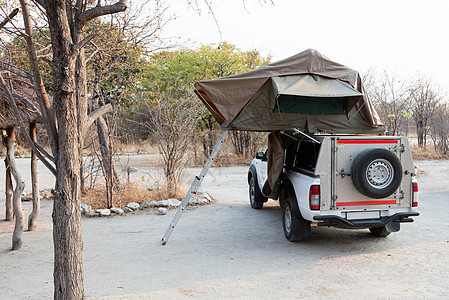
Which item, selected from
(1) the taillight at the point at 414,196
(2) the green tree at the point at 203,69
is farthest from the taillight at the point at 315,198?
(2) the green tree at the point at 203,69

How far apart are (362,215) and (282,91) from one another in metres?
2.37

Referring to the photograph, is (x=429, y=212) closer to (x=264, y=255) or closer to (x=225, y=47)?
(x=264, y=255)

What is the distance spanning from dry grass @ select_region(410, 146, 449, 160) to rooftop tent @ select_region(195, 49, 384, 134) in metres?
18.2

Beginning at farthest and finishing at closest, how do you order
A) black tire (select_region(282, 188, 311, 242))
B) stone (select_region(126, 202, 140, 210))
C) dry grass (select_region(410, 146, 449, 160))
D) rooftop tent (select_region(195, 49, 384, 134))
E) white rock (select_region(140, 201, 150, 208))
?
1. dry grass (select_region(410, 146, 449, 160))
2. white rock (select_region(140, 201, 150, 208))
3. stone (select_region(126, 202, 140, 210))
4. rooftop tent (select_region(195, 49, 384, 134))
5. black tire (select_region(282, 188, 311, 242))

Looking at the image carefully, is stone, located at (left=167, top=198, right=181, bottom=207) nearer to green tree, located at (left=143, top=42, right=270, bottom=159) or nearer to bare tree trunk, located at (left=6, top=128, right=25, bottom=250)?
bare tree trunk, located at (left=6, top=128, right=25, bottom=250)

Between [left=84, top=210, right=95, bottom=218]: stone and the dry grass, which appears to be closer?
[left=84, top=210, right=95, bottom=218]: stone

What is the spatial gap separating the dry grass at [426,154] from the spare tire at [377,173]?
1898 cm

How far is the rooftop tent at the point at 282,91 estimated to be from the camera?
650 centimetres

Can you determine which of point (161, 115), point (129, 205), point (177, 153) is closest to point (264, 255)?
point (129, 205)

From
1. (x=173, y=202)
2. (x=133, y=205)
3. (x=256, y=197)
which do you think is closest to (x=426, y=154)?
(x=256, y=197)

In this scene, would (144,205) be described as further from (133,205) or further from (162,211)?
(162,211)

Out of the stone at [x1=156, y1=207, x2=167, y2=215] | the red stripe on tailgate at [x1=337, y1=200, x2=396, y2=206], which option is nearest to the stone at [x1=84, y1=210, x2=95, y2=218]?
the stone at [x1=156, y1=207, x2=167, y2=215]

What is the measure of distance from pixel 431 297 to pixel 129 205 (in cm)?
711

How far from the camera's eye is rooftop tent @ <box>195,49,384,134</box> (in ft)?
21.3
